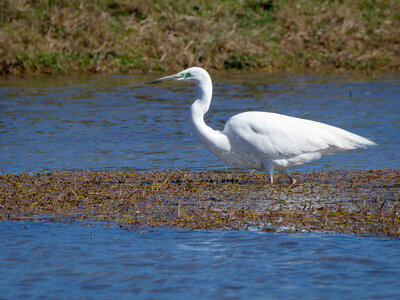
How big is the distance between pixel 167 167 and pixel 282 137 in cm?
262

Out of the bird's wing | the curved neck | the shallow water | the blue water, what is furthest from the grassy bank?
the blue water

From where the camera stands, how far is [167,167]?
10727 mm

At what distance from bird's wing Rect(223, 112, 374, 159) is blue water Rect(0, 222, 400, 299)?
234cm

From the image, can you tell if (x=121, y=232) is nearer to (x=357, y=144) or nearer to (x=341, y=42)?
(x=357, y=144)

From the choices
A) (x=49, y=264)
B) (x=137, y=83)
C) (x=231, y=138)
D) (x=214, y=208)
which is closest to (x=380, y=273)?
(x=214, y=208)

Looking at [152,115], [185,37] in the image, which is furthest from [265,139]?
[185,37]

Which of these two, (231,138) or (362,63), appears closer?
(231,138)

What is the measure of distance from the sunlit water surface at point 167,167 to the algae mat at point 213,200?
355 mm

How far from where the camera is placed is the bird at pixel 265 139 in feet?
28.5

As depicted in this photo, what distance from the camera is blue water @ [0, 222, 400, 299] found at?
5.25m

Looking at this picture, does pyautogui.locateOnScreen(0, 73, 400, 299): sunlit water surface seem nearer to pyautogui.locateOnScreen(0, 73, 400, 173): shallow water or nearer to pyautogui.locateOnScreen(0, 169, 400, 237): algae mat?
pyautogui.locateOnScreen(0, 73, 400, 173): shallow water

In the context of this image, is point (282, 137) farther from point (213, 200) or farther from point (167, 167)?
point (167, 167)

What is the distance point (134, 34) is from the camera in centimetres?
2530

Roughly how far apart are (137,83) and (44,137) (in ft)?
27.1
